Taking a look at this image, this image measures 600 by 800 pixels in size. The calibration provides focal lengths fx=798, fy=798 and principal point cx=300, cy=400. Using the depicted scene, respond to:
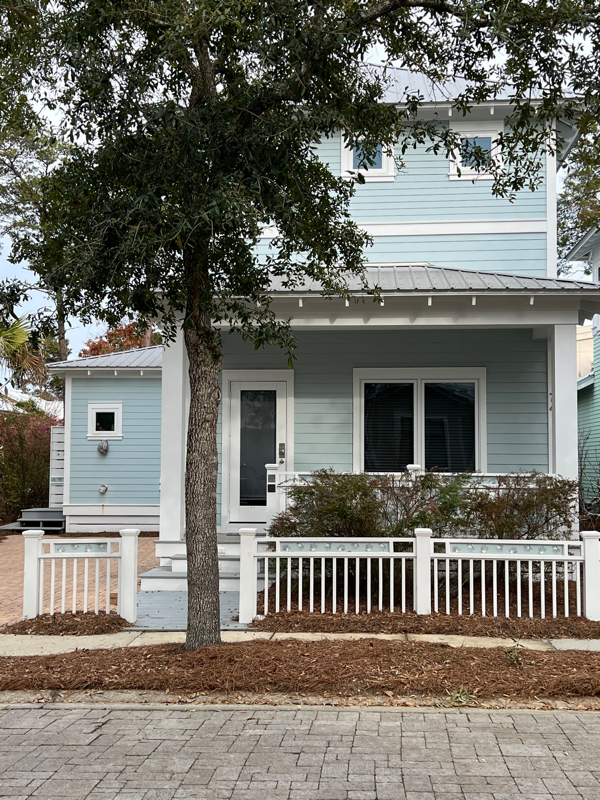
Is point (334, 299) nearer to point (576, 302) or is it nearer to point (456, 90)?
point (576, 302)

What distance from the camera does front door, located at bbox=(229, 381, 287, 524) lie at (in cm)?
1206

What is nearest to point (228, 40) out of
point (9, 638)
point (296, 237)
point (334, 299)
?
point (296, 237)

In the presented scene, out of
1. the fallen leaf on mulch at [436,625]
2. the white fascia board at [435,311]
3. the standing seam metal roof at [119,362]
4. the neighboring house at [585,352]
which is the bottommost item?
the fallen leaf on mulch at [436,625]

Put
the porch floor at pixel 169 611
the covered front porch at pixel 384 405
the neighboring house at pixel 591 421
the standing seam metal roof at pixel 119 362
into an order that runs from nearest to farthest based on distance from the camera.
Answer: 1. the porch floor at pixel 169 611
2. the covered front porch at pixel 384 405
3. the neighboring house at pixel 591 421
4. the standing seam metal roof at pixel 119 362

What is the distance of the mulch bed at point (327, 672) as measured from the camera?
5672 mm

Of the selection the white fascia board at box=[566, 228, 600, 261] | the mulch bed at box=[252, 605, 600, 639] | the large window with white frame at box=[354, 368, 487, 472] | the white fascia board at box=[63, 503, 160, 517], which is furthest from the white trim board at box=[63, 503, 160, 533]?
the white fascia board at box=[566, 228, 600, 261]

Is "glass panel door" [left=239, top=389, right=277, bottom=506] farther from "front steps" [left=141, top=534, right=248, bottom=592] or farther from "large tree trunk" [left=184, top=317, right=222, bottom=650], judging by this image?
"large tree trunk" [left=184, top=317, right=222, bottom=650]

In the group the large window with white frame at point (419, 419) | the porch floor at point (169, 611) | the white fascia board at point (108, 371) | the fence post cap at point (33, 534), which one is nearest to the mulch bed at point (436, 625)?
the porch floor at point (169, 611)

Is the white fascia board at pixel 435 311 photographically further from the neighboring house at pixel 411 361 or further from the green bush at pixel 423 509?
the green bush at pixel 423 509

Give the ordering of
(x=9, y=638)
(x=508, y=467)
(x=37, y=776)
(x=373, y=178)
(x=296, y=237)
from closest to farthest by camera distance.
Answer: (x=37, y=776) → (x=296, y=237) → (x=9, y=638) → (x=508, y=467) → (x=373, y=178)

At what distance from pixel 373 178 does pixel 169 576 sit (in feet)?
23.1

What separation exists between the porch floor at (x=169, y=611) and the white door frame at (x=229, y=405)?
2.63 meters

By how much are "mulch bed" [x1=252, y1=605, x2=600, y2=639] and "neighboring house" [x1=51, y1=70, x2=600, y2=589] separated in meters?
2.90

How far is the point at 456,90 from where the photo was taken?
14.0 meters
